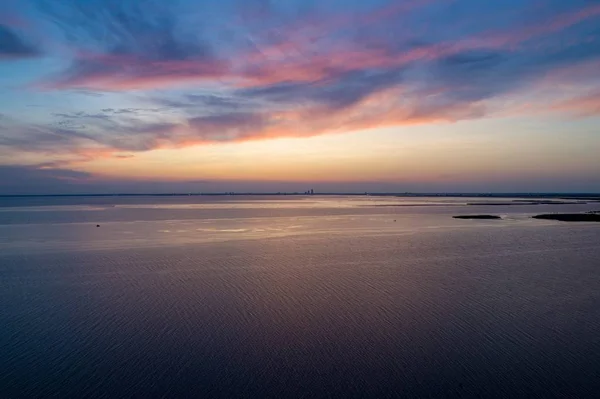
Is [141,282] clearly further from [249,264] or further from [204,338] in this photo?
[204,338]

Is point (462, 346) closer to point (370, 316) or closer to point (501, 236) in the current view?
point (370, 316)

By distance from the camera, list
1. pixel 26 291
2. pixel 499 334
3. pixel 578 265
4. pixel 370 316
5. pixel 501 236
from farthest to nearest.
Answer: pixel 501 236 → pixel 578 265 → pixel 26 291 → pixel 370 316 → pixel 499 334

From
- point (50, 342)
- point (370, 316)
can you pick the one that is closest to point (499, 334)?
point (370, 316)

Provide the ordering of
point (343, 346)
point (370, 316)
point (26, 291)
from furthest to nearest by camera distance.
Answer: point (26, 291) < point (370, 316) < point (343, 346)

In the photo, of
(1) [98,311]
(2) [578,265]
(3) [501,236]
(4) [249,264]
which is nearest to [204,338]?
(1) [98,311]

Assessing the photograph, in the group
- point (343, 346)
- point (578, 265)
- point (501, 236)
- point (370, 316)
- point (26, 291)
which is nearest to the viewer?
point (343, 346)

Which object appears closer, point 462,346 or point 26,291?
point 462,346
